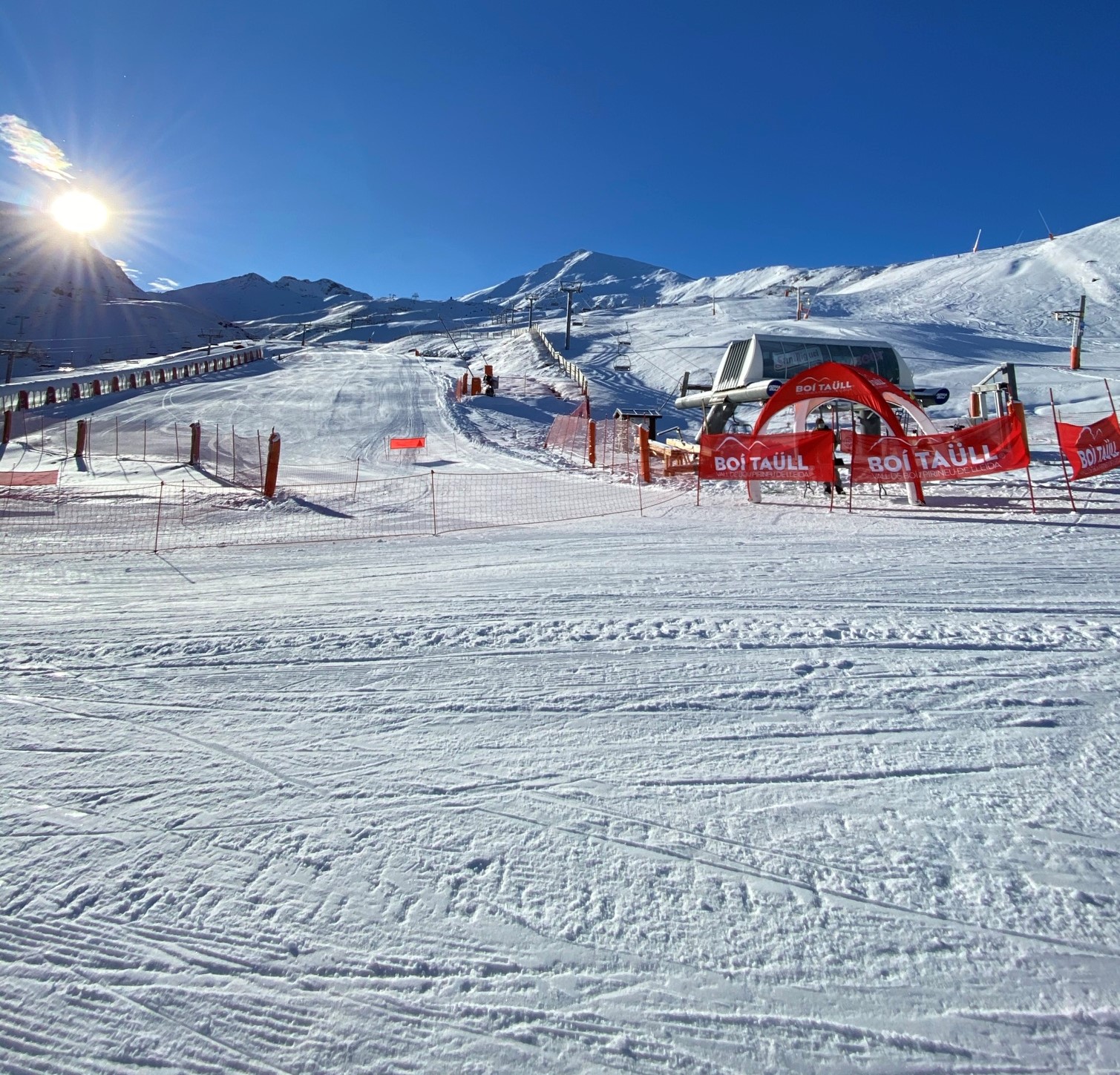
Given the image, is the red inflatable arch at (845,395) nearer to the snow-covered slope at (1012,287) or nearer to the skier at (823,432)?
the skier at (823,432)

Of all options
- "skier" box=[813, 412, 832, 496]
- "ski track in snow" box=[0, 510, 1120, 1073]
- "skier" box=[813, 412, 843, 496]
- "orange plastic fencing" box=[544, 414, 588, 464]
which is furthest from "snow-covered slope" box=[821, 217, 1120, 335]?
"ski track in snow" box=[0, 510, 1120, 1073]

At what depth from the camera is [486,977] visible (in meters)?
2.09

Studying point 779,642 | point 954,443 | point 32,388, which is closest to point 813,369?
point 954,443

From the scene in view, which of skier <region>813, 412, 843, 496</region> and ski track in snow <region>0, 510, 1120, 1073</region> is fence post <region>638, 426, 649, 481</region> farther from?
ski track in snow <region>0, 510, 1120, 1073</region>

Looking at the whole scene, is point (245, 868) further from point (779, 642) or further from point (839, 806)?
point (779, 642)

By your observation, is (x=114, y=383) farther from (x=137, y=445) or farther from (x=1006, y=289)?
(x=1006, y=289)

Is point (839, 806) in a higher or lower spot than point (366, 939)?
higher

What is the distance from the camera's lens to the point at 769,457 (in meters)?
11.0

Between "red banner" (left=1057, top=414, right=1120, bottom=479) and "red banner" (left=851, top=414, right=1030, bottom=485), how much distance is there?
1570 millimetres

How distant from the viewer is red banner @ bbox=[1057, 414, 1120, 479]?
1095 centimetres

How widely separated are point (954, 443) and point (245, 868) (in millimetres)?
11495

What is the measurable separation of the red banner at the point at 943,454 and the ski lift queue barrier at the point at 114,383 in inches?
1198

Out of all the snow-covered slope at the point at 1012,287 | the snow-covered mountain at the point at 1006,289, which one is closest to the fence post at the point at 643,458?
the snow-covered mountain at the point at 1006,289

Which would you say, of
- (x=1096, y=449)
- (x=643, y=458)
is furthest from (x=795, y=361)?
(x=1096, y=449)
